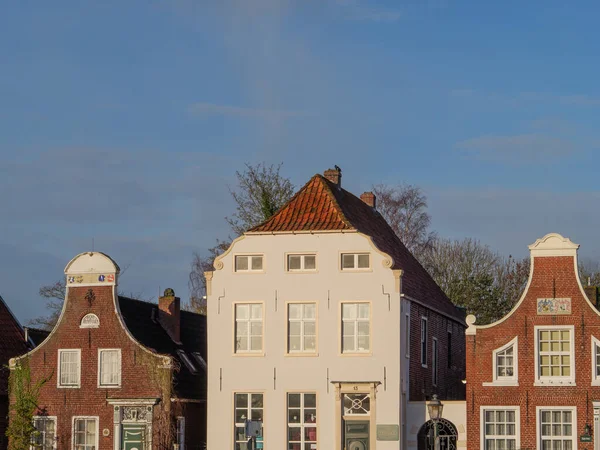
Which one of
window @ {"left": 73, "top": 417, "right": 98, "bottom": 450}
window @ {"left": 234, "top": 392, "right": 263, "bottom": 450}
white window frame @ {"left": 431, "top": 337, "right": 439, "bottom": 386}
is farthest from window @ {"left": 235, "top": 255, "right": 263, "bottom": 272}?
white window frame @ {"left": 431, "top": 337, "right": 439, "bottom": 386}

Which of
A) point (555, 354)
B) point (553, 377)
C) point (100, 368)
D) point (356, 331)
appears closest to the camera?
point (553, 377)

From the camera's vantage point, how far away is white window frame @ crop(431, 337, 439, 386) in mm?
45938

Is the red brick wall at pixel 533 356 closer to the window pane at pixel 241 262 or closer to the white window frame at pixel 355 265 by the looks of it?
the white window frame at pixel 355 265

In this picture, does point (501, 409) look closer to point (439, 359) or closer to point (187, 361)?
point (439, 359)

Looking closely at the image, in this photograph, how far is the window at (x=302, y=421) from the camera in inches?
1615

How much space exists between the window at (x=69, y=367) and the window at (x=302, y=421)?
7.86 metres

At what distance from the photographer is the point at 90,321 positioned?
44.0m

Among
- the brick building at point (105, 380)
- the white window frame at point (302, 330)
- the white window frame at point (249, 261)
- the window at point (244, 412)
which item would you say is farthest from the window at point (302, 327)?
the brick building at point (105, 380)

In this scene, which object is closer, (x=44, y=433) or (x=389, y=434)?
(x=389, y=434)

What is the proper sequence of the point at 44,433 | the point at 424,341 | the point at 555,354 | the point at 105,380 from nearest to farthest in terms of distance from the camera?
1. the point at 555,354
2. the point at 105,380
3. the point at 44,433
4. the point at 424,341

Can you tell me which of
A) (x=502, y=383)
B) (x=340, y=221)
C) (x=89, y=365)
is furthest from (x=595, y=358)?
(x=89, y=365)

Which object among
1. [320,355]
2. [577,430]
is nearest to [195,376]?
[320,355]

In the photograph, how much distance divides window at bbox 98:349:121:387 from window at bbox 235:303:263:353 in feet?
14.6

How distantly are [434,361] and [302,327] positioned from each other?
6779 mm
